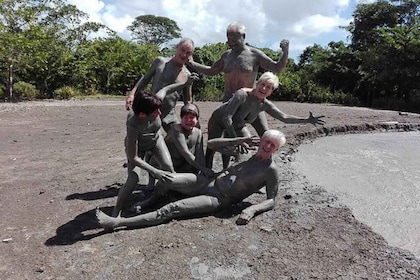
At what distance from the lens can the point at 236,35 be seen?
14.0ft

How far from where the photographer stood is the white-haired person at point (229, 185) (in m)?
3.71

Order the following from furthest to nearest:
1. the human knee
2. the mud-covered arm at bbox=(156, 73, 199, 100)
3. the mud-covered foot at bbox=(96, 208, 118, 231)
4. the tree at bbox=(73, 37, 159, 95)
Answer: the tree at bbox=(73, 37, 159, 95) < the mud-covered arm at bbox=(156, 73, 199, 100) < the human knee < the mud-covered foot at bbox=(96, 208, 118, 231)

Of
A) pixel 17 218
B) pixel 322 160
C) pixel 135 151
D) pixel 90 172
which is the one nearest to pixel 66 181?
pixel 90 172

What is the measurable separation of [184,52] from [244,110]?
2.79ft

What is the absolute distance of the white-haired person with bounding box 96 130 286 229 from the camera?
3.71 meters

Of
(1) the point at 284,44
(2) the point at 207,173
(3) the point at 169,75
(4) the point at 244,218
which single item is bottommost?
(4) the point at 244,218

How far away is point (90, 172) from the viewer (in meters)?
5.57

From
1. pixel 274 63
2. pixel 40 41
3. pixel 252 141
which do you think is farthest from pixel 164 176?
pixel 40 41

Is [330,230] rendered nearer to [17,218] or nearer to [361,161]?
[17,218]

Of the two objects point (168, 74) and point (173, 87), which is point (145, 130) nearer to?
point (173, 87)

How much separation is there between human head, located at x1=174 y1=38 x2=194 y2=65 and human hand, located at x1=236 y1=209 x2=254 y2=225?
1693mm

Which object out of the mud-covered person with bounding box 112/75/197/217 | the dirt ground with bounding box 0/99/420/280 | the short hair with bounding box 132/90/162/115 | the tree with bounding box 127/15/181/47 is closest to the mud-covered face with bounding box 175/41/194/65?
the mud-covered person with bounding box 112/75/197/217

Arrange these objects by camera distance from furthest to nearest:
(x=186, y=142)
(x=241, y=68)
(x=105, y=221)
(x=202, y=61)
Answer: (x=202, y=61), (x=241, y=68), (x=186, y=142), (x=105, y=221)

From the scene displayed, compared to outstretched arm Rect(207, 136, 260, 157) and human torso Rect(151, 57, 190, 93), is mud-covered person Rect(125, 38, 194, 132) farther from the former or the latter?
outstretched arm Rect(207, 136, 260, 157)
